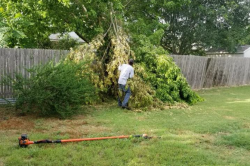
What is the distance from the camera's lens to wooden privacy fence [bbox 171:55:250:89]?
14208 millimetres

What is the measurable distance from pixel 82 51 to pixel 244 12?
1699cm

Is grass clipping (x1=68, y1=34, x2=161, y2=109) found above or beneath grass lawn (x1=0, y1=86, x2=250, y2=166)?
above

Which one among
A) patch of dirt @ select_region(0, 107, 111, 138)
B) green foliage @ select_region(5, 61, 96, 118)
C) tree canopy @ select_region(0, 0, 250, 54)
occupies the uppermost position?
tree canopy @ select_region(0, 0, 250, 54)

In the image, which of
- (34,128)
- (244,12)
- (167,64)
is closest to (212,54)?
(244,12)

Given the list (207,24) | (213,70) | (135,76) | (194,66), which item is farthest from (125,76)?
(207,24)

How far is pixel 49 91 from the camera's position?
672 cm

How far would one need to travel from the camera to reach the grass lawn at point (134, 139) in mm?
3902

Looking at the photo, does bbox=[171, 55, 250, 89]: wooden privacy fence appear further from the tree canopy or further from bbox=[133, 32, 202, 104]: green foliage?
bbox=[133, 32, 202, 104]: green foliage

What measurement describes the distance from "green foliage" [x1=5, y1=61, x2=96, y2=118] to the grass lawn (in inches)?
11.5

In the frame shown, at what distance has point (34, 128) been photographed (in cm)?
566

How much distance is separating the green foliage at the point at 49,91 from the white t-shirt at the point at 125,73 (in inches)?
62.0

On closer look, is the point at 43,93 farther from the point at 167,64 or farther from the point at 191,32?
the point at 191,32

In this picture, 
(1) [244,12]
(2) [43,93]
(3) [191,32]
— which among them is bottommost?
(2) [43,93]

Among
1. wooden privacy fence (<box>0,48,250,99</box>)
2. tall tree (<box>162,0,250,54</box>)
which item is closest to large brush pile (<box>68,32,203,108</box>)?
wooden privacy fence (<box>0,48,250,99</box>)
